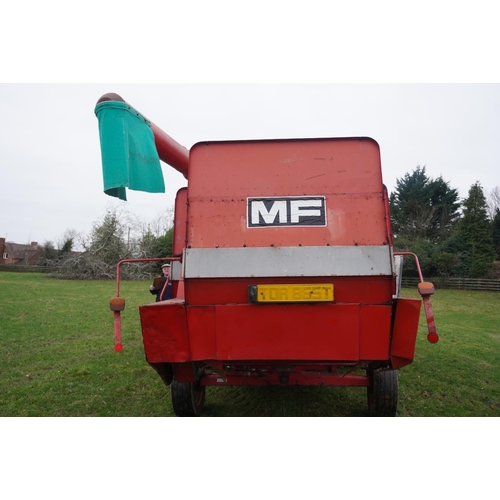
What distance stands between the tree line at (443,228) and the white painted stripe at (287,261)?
77.5ft

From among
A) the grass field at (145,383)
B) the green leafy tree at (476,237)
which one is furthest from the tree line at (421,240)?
the grass field at (145,383)

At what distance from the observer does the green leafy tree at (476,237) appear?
75.7ft

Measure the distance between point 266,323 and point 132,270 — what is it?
26.5 m

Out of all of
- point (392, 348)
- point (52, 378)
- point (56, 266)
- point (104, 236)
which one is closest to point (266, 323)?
point (392, 348)

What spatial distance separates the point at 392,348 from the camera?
294 centimetres

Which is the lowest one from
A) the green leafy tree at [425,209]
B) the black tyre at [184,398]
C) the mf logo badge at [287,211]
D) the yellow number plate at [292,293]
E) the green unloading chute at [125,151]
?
the black tyre at [184,398]

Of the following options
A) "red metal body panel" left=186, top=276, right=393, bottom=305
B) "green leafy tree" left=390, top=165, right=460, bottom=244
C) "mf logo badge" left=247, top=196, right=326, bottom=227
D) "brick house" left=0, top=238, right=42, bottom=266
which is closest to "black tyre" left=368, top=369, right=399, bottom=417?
"red metal body panel" left=186, top=276, right=393, bottom=305

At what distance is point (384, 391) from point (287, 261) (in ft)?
6.07

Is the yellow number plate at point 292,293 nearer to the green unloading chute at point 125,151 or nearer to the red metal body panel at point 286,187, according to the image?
the red metal body panel at point 286,187

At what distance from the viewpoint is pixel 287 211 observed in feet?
9.81

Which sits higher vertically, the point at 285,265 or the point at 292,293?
the point at 285,265

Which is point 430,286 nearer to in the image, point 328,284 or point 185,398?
point 328,284

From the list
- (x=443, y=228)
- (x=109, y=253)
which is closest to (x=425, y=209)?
(x=443, y=228)

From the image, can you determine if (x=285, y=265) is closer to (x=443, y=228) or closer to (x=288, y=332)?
(x=288, y=332)
